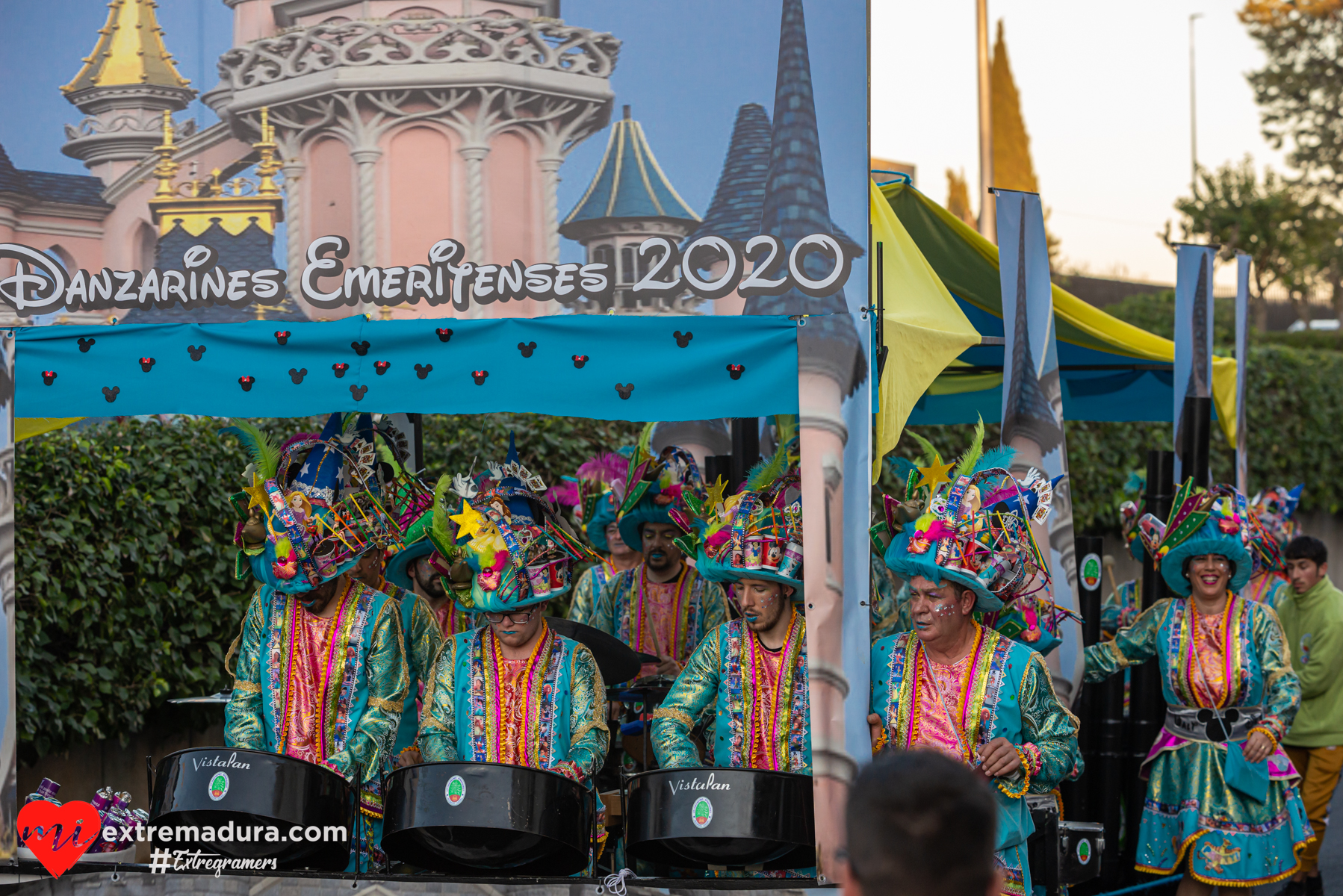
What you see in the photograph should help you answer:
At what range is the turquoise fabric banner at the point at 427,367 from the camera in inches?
131

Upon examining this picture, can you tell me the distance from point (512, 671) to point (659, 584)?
2050 mm

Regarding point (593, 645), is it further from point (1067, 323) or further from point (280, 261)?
point (1067, 323)

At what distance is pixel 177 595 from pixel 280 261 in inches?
112

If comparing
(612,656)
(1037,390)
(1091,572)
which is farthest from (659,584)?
(1037,390)

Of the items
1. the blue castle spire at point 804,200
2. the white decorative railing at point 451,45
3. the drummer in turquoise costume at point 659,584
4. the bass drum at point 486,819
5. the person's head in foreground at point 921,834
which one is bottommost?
the bass drum at point 486,819

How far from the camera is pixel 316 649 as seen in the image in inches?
151

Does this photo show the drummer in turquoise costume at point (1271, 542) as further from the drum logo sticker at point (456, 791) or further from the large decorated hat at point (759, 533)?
the drum logo sticker at point (456, 791)

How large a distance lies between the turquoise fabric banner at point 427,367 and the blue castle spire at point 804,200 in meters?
Answer: 0.06

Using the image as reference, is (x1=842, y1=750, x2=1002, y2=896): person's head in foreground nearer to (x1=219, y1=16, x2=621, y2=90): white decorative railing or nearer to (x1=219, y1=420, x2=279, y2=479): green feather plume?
(x1=219, y1=16, x2=621, y2=90): white decorative railing

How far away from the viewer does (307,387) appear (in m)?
3.47

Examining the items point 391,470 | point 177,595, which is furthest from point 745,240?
point 177,595

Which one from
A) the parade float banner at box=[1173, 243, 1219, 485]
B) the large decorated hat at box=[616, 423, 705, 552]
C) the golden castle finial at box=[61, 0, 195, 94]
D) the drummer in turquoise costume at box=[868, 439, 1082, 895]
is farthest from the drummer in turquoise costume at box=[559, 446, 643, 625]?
the golden castle finial at box=[61, 0, 195, 94]

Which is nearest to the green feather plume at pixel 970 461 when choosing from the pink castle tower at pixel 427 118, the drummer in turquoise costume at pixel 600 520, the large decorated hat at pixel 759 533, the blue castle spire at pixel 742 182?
the large decorated hat at pixel 759 533

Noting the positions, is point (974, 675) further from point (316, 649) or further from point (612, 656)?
point (316, 649)
